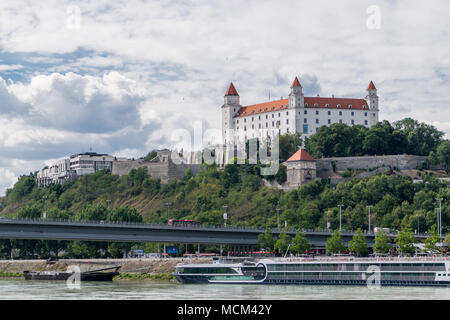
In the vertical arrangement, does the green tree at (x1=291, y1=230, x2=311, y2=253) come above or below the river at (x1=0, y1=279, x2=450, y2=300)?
above

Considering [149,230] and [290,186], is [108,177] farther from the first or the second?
[149,230]

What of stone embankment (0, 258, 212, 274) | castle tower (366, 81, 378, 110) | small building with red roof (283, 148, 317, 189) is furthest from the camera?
castle tower (366, 81, 378, 110)

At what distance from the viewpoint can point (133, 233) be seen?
9269 cm

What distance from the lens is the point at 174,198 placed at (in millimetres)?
150750

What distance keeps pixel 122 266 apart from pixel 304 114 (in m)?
71.4

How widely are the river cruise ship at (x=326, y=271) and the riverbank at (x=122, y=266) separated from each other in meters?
11.8

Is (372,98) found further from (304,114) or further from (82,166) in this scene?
(82,166)

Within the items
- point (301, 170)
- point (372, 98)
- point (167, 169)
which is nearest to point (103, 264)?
point (301, 170)

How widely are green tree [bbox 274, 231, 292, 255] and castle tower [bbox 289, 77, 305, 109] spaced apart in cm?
6720

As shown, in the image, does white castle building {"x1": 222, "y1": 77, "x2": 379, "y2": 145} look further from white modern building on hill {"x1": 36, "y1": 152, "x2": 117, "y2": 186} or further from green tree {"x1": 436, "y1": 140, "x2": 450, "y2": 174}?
white modern building on hill {"x1": 36, "y1": 152, "x2": 117, "y2": 186}

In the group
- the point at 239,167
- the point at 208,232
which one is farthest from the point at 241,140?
the point at 208,232

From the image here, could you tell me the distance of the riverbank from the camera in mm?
93062

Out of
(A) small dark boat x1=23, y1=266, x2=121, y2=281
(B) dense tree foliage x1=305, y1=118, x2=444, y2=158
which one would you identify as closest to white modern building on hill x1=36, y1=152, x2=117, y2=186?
(B) dense tree foliage x1=305, y1=118, x2=444, y2=158
